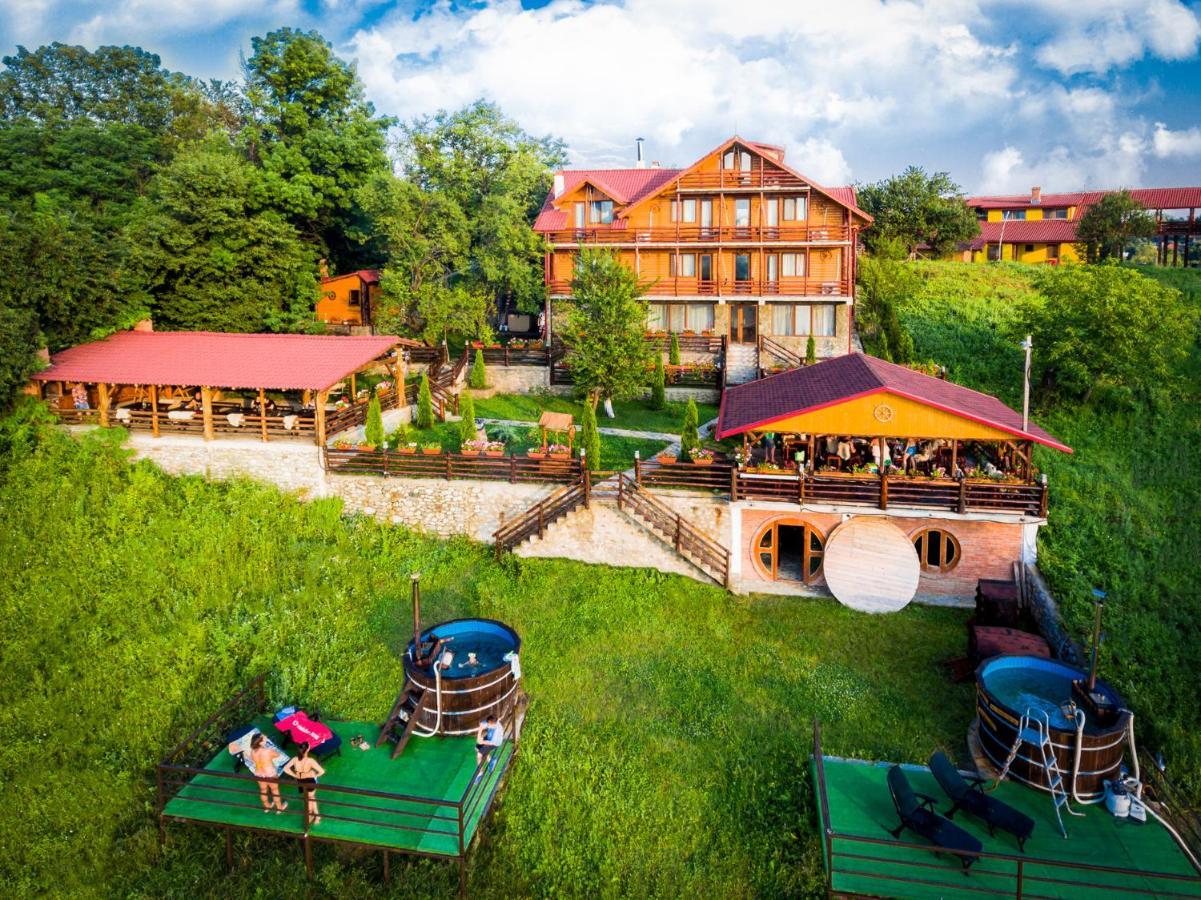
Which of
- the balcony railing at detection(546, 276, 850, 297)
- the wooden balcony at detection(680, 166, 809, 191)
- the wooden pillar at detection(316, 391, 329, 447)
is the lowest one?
the wooden pillar at detection(316, 391, 329, 447)

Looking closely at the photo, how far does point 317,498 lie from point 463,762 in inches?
503

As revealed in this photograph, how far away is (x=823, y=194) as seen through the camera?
32.9m

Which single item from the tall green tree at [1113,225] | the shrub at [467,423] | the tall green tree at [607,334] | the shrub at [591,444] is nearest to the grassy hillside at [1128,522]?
the shrub at [591,444]

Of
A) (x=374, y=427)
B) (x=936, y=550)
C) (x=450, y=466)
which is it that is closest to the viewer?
(x=936, y=550)

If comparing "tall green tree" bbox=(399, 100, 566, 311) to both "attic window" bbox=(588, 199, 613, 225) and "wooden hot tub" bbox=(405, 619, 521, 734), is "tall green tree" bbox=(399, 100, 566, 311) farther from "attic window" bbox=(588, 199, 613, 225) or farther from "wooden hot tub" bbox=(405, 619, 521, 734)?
"wooden hot tub" bbox=(405, 619, 521, 734)

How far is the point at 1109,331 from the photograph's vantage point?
2609cm

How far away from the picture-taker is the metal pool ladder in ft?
37.4

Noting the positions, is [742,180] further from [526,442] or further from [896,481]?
[896,481]

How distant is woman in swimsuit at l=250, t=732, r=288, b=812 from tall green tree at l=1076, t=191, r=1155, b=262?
53074mm

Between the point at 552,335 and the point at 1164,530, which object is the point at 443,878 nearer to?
the point at 1164,530

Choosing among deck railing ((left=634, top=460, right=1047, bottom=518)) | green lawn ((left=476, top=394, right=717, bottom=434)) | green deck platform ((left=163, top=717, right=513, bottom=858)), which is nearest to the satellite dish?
deck railing ((left=634, top=460, right=1047, bottom=518))

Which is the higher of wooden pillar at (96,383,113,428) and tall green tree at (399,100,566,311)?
tall green tree at (399,100,566,311)

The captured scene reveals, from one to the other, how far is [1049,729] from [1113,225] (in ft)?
153

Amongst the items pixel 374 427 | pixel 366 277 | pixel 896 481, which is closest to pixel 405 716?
pixel 896 481
